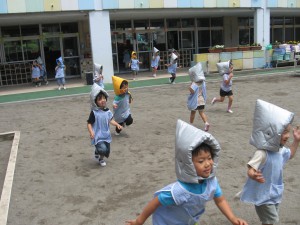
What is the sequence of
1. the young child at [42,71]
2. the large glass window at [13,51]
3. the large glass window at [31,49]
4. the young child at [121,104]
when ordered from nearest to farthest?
the young child at [121,104] → the young child at [42,71] → the large glass window at [13,51] → the large glass window at [31,49]

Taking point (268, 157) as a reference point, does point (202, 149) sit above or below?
above

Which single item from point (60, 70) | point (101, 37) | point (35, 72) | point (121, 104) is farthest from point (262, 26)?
point (121, 104)

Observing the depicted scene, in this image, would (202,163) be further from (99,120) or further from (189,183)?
(99,120)

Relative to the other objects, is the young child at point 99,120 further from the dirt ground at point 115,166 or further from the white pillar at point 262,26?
the white pillar at point 262,26

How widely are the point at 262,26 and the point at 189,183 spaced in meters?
20.1

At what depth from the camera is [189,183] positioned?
2.68 metres

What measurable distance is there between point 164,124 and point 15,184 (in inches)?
170

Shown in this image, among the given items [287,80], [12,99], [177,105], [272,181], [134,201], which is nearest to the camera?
[272,181]

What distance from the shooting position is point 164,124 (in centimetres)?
903

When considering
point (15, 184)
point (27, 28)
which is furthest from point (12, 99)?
point (15, 184)

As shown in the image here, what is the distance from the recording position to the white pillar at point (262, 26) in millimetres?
20781

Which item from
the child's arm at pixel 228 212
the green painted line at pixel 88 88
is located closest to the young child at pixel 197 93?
the child's arm at pixel 228 212

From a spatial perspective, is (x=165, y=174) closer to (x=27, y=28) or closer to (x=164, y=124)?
(x=164, y=124)

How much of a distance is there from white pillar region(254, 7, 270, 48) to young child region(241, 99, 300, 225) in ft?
61.7
